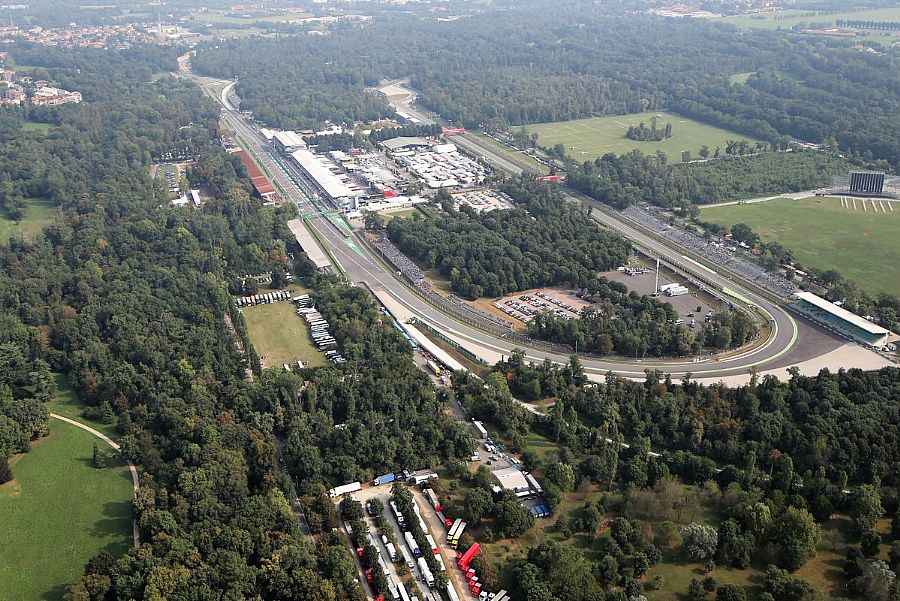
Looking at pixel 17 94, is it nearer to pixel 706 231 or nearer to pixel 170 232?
pixel 170 232

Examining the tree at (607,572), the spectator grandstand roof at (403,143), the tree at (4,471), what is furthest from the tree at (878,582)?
the spectator grandstand roof at (403,143)

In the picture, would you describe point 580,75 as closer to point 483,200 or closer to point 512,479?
point 483,200

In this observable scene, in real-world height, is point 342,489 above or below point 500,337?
below

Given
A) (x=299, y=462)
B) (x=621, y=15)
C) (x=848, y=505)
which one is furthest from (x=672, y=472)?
(x=621, y=15)

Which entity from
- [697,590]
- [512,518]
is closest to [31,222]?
[512,518]

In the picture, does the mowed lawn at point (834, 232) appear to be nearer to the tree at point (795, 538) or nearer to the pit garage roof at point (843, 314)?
the pit garage roof at point (843, 314)
